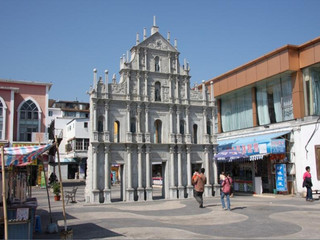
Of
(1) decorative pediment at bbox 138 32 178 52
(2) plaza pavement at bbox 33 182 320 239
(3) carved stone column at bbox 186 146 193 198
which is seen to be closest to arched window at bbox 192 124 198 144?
(3) carved stone column at bbox 186 146 193 198

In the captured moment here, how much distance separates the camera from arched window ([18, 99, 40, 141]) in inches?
1704

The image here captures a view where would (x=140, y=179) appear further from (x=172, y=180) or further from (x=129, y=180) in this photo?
(x=172, y=180)

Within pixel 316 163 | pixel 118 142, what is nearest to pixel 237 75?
pixel 316 163

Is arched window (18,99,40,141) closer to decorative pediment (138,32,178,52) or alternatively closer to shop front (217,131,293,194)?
decorative pediment (138,32,178,52)

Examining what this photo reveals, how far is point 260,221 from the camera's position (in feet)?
53.8

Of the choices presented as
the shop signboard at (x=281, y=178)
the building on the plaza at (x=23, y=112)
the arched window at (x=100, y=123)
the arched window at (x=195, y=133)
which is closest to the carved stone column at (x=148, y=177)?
the arched window at (x=100, y=123)

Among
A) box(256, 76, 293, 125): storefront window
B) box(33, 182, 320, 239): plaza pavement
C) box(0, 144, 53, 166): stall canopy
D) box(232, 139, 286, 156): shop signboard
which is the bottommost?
box(33, 182, 320, 239): plaza pavement

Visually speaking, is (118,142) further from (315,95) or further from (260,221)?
(315,95)

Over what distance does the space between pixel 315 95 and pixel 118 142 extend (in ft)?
53.9

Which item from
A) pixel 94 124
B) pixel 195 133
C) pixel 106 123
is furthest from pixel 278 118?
pixel 94 124

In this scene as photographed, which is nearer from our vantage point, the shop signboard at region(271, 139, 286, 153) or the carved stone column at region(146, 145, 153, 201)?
the carved stone column at region(146, 145, 153, 201)

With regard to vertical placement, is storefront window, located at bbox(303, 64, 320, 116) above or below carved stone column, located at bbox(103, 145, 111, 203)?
above

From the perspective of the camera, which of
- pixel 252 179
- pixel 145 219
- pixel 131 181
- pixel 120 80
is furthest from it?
pixel 252 179

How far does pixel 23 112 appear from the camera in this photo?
1708 inches
